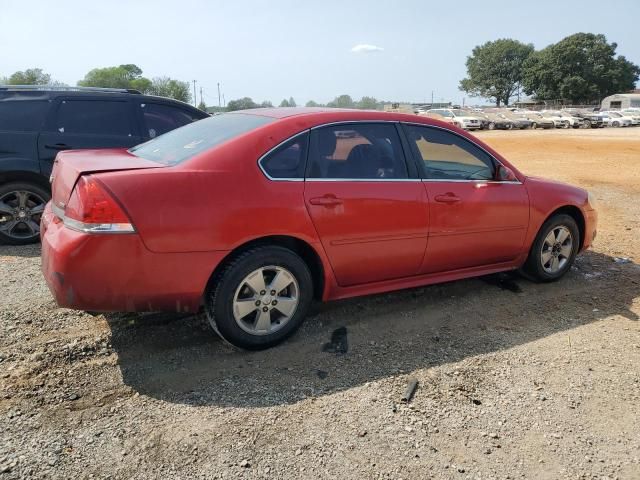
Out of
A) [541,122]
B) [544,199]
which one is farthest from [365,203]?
[541,122]

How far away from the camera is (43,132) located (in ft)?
20.2

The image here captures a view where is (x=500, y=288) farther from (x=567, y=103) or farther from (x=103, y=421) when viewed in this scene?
(x=567, y=103)

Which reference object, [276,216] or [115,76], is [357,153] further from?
[115,76]

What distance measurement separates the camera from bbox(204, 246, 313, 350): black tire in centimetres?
336

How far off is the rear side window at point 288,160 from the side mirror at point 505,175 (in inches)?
74.5

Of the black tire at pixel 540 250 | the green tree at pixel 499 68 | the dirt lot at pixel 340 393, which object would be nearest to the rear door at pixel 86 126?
the dirt lot at pixel 340 393

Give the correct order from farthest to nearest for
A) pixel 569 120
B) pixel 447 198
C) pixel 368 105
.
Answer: pixel 569 120
pixel 368 105
pixel 447 198

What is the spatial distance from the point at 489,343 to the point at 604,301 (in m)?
1.61

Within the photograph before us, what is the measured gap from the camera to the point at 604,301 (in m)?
4.75

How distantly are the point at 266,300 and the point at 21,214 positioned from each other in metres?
4.08

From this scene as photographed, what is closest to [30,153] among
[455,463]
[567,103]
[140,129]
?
[140,129]

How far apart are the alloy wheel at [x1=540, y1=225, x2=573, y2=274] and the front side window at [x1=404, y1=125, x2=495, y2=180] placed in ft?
3.27

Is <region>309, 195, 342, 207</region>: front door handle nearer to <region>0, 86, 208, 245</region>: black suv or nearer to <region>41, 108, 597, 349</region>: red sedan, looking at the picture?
<region>41, 108, 597, 349</region>: red sedan

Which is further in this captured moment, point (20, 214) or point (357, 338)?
point (20, 214)
